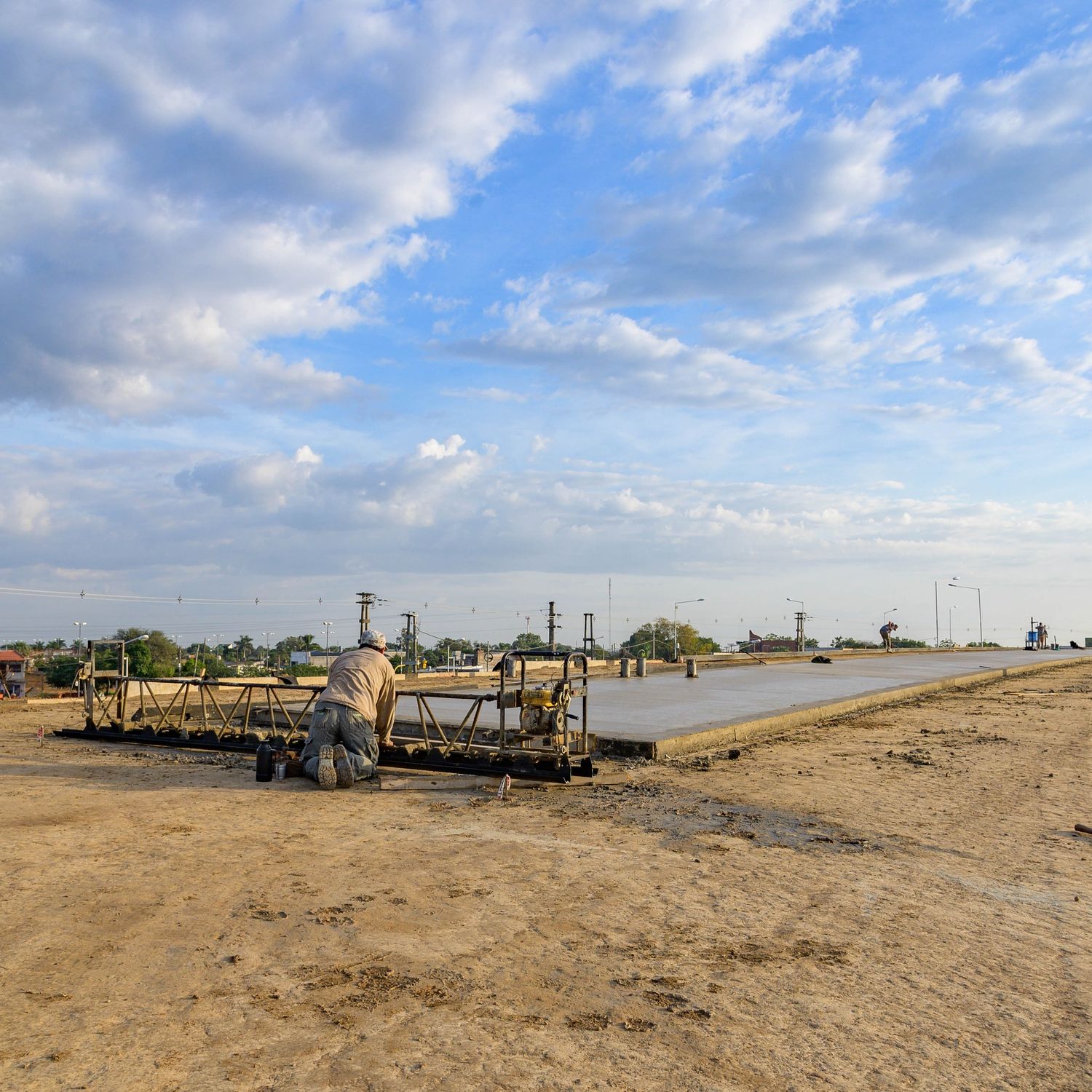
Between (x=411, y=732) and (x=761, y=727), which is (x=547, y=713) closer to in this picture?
(x=411, y=732)

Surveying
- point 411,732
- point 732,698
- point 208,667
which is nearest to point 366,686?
point 411,732

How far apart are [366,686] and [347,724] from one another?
0.46 meters

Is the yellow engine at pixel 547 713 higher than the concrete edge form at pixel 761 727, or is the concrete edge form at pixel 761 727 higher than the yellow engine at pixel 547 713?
the yellow engine at pixel 547 713

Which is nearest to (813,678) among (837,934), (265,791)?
(265,791)

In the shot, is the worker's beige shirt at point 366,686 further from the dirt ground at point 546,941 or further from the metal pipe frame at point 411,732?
the dirt ground at point 546,941

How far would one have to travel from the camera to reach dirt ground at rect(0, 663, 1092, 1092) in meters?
3.41

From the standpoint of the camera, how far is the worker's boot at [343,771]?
9.55m

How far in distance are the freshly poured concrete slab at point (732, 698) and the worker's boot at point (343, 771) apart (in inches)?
145

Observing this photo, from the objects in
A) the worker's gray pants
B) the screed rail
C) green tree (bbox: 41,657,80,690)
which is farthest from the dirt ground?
green tree (bbox: 41,657,80,690)

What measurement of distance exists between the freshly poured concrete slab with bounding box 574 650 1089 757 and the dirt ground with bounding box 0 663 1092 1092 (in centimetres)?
336

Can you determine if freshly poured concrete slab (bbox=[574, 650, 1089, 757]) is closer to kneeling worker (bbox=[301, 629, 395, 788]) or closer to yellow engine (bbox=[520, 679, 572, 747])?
yellow engine (bbox=[520, 679, 572, 747])

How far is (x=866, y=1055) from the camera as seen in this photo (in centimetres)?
347

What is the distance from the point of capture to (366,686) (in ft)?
32.3

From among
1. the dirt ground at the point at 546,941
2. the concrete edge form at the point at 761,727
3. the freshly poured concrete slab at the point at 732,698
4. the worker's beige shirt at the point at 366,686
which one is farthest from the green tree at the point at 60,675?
the dirt ground at the point at 546,941
